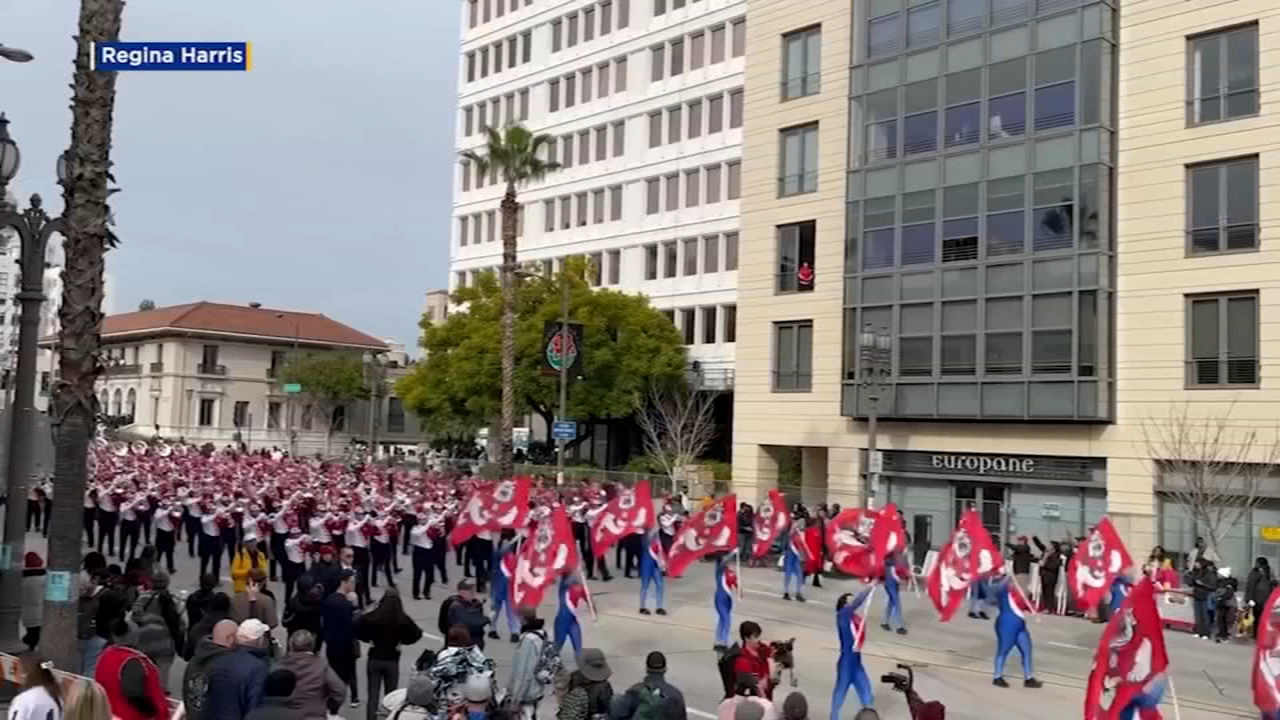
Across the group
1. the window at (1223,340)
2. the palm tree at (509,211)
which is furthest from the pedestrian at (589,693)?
the palm tree at (509,211)

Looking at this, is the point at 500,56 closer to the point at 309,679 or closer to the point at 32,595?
the point at 32,595

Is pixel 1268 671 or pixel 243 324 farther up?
pixel 243 324

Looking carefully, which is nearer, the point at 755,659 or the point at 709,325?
the point at 755,659

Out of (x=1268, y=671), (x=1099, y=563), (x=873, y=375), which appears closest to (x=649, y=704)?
(x=1268, y=671)

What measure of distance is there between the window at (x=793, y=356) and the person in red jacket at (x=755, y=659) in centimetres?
2704

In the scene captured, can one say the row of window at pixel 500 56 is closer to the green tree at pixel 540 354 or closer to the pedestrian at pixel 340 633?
the green tree at pixel 540 354

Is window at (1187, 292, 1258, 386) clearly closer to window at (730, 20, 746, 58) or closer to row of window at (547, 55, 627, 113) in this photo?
window at (730, 20, 746, 58)

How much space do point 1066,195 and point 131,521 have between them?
22.0 meters

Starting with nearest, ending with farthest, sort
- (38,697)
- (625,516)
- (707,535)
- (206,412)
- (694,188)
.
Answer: (38,697) → (707,535) → (625,516) → (694,188) → (206,412)

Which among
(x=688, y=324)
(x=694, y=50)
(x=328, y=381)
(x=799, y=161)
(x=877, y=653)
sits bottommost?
(x=877, y=653)

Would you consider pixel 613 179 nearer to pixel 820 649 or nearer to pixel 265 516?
pixel 265 516

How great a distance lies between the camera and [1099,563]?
62.7ft

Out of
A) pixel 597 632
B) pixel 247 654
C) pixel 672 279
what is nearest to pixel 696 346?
pixel 672 279

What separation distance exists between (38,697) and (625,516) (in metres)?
15.1
